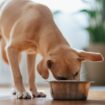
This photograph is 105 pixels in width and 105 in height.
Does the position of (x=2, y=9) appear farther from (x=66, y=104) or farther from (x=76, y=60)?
(x=66, y=104)

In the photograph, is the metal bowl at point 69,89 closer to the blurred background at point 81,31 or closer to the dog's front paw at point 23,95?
the dog's front paw at point 23,95

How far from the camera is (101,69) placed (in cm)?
579

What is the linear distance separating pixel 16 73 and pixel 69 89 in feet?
1.34

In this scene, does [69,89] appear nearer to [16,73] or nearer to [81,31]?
[16,73]

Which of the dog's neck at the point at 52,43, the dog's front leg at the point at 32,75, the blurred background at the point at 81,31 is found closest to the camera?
the dog's neck at the point at 52,43

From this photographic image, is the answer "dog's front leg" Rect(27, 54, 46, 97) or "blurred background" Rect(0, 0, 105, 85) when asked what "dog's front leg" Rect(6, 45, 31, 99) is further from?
"blurred background" Rect(0, 0, 105, 85)

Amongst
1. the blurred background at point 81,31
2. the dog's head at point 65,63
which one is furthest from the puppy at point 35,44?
the blurred background at point 81,31

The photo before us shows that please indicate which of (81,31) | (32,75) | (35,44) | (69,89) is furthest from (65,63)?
(81,31)

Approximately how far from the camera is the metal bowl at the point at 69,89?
2650 mm

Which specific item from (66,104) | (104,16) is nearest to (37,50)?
(66,104)

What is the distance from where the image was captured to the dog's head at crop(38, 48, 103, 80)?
265 cm

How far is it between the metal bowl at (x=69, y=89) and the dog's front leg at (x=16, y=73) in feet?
0.70

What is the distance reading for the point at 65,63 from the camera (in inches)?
104

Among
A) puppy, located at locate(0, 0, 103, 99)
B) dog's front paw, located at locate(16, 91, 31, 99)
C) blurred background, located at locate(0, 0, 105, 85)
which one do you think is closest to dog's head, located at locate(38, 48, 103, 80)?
puppy, located at locate(0, 0, 103, 99)
